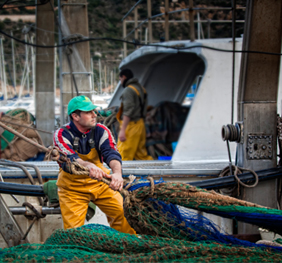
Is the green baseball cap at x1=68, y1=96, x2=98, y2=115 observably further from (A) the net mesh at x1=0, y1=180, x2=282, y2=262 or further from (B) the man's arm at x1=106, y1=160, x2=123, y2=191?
(A) the net mesh at x1=0, y1=180, x2=282, y2=262

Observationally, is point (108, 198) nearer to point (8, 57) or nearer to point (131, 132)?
point (131, 132)

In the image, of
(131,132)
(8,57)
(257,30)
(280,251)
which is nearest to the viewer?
(280,251)

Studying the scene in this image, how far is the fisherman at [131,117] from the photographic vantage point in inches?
258

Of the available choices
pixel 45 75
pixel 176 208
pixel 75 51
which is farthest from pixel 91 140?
pixel 45 75

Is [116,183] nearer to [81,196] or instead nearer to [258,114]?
[81,196]

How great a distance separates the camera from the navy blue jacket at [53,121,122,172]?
135 inches

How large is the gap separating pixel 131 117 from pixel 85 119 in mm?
3212

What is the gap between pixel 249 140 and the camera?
452 cm

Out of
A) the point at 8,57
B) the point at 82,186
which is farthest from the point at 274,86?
the point at 8,57

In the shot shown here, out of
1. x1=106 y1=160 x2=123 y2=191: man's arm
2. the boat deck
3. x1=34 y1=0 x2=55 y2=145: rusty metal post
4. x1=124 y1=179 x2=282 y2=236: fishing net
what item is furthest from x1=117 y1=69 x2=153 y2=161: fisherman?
x1=34 y1=0 x2=55 y2=145: rusty metal post

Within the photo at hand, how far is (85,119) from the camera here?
3.51m

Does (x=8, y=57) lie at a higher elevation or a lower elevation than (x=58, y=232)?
higher

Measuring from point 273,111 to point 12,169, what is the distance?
11.7 feet

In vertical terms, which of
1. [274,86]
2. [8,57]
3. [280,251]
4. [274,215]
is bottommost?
[280,251]
